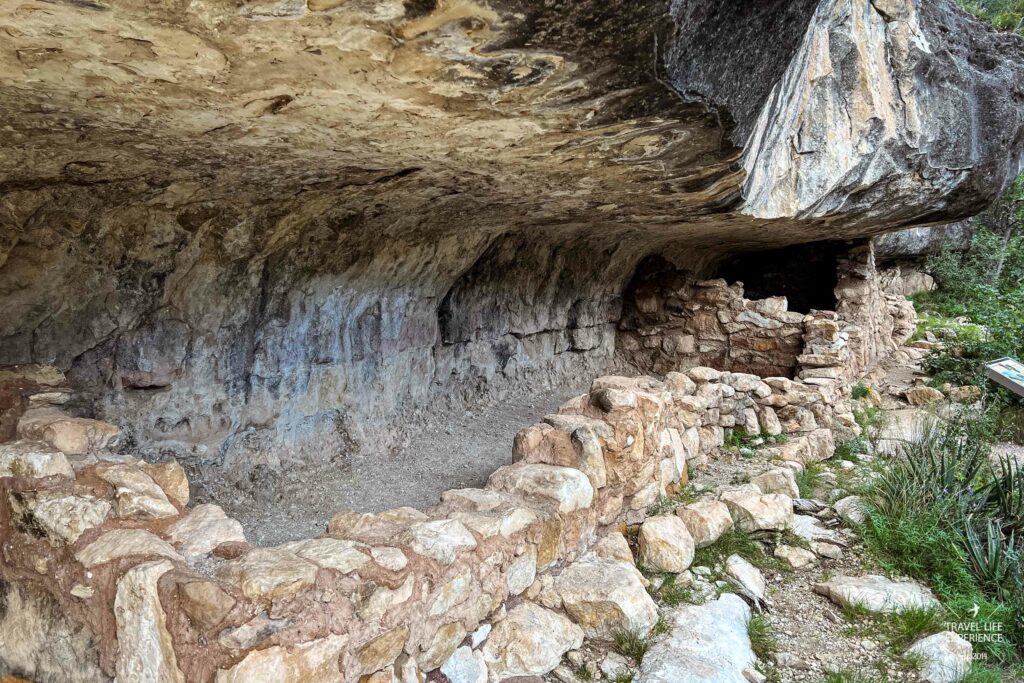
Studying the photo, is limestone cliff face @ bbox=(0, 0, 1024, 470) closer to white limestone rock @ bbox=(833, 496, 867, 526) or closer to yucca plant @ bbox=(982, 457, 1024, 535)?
white limestone rock @ bbox=(833, 496, 867, 526)

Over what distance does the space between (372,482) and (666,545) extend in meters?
2.09

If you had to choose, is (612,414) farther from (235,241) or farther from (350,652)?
(235,241)

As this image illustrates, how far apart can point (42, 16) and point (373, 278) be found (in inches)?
116

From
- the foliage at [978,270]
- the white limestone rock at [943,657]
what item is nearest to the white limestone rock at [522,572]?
the white limestone rock at [943,657]

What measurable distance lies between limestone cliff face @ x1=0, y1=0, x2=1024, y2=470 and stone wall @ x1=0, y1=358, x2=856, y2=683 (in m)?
0.83

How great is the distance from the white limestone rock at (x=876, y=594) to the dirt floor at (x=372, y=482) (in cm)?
220

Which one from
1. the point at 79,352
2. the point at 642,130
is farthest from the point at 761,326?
the point at 79,352

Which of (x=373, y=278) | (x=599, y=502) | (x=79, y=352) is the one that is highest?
(x=373, y=278)

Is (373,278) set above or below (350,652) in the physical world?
above

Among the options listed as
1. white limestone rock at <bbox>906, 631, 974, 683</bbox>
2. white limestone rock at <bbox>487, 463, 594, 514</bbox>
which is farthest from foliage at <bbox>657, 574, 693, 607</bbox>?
white limestone rock at <bbox>906, 631, 974, 683</bbox>

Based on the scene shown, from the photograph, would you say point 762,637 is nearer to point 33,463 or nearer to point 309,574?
point 309,574

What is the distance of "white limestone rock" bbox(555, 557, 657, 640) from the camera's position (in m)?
2.44

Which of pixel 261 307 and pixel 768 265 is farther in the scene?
pixel 768 265

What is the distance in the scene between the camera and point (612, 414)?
3316mm
